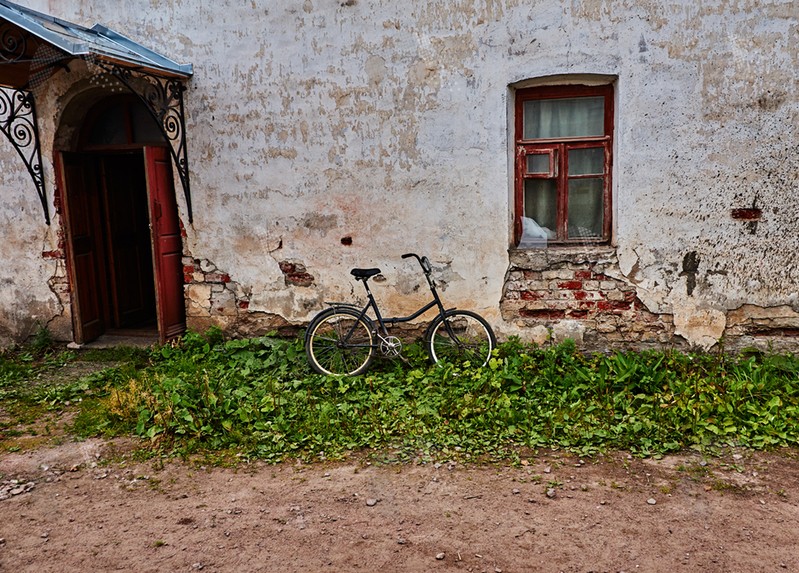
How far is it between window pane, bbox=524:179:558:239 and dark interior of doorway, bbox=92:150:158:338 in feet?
13.4

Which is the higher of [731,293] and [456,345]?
[731,293]

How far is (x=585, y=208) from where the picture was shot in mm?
5590

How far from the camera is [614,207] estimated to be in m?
5.41

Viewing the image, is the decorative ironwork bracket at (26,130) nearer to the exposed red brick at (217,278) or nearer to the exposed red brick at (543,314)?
the exposed red brick at (217,278)

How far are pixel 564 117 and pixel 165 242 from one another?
3.88m

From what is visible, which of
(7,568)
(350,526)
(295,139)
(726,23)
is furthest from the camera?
(295,139)

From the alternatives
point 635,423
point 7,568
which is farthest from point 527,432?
point 7,568

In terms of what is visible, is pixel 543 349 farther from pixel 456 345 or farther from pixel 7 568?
pixel 7 568

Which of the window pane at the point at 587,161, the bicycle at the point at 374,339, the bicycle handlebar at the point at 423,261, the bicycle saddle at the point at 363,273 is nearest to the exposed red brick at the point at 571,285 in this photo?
the bicycle at the point at 374,339

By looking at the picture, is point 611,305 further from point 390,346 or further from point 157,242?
point 157,242

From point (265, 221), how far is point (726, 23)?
4.17 meters

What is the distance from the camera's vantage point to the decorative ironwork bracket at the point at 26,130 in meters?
6.21

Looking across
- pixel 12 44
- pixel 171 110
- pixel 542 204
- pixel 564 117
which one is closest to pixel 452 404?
pixel 542 204

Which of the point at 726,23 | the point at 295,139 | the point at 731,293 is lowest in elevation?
the point at 731,293
